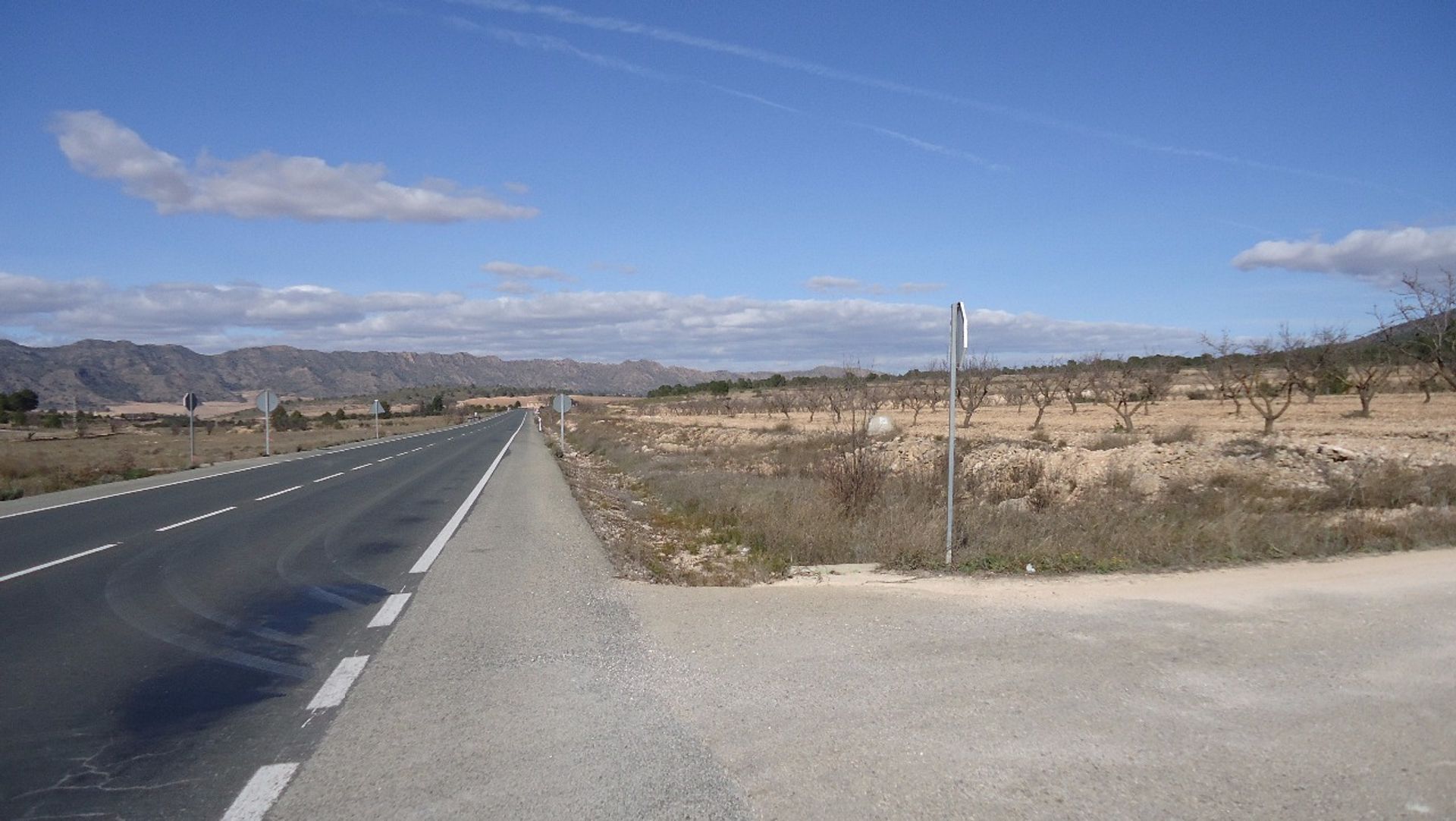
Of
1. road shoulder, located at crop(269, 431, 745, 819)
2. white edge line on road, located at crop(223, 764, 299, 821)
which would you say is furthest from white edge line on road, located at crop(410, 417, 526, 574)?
white edge line on road, located at crop(223, 764, 299, 821)

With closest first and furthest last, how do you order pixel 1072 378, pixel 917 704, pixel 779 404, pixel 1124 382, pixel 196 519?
pixel 917 704
pixel 196 519
pixel 1124 382
pixel 1072 378
pixel 779 404

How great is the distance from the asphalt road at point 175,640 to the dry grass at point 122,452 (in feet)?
35.6

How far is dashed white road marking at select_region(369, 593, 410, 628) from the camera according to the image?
26.5 feet

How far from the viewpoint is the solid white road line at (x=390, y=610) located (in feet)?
26.5

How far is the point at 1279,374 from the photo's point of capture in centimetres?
5188

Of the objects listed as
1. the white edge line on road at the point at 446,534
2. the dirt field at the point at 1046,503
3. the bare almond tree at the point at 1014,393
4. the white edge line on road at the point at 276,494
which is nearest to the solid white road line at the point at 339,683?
the dirt field at the point at 1046,503

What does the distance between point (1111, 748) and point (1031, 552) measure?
5342 mm

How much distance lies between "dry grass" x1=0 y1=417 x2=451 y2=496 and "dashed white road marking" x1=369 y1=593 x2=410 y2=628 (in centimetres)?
1883

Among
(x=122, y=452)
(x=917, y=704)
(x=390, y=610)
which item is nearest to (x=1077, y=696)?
(x=917, y=704)

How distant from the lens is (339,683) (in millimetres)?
6266

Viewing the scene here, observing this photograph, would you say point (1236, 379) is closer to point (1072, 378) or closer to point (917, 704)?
point (1072, 378)

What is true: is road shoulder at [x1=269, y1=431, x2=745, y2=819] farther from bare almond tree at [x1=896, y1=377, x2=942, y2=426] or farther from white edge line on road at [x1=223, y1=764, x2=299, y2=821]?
bare almond tree at [x1=896, y1=377, x2=942, y2=426]

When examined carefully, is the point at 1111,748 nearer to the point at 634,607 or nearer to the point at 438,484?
the point at 634,607

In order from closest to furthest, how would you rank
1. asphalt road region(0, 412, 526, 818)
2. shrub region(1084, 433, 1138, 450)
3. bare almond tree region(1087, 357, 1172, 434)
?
asphalt road region(0, 412, 526, 818) < shrub region(1084, 433, 1138, 450) < bare almond tree region(1087, 357, 1172, 434)
